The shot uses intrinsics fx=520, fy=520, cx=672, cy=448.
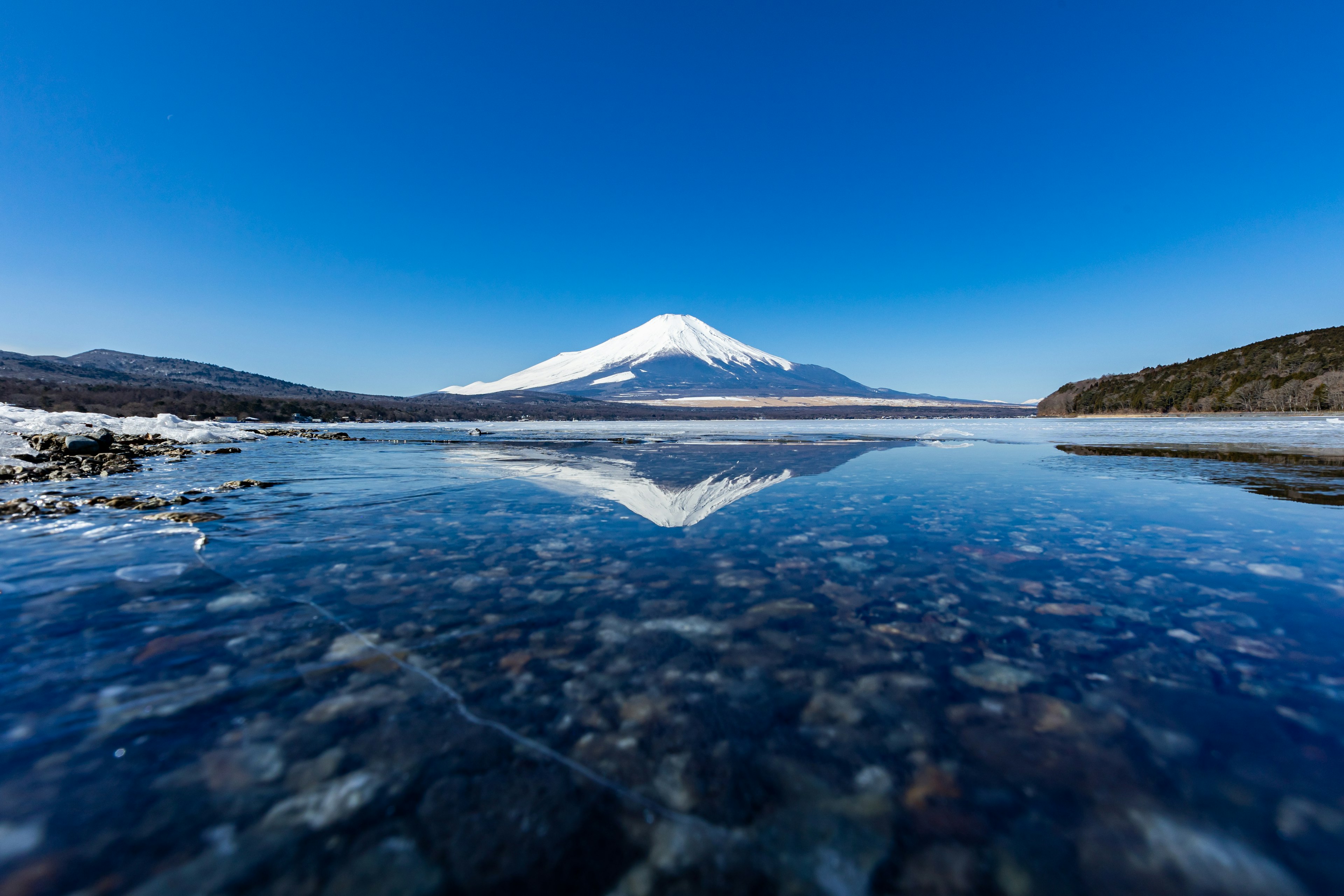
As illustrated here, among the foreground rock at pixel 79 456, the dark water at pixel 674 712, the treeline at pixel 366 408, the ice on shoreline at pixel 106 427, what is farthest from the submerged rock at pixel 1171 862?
the treeline at pixel 366 408

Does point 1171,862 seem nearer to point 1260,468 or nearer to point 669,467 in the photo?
point 669,467

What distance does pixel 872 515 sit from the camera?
25.3ft

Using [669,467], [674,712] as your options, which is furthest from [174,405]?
[674,712]

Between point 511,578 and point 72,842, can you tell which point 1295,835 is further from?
point 511,578

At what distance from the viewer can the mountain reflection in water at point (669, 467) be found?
9.09 m

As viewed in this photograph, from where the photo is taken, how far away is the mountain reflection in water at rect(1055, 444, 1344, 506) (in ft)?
29.1

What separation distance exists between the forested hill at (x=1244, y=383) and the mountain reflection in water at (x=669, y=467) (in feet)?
189

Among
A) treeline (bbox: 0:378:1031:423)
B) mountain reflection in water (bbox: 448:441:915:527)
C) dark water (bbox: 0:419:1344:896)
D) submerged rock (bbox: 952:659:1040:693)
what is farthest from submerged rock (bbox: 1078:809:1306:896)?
treeline (bbox: 0:378:1031:423)

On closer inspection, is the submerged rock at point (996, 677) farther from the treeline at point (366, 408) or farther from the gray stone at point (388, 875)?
the treeline at point (366, 408)

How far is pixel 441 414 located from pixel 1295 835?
362 ft

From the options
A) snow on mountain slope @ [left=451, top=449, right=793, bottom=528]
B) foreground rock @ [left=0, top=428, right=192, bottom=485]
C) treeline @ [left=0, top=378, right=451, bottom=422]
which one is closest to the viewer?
snow on mountain slope @ [left=451, top=449, right=793, bottom=528]

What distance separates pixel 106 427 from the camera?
74.5 feet

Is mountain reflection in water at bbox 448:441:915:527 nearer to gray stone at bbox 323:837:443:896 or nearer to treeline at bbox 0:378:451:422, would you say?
gray stone at bbox 323:837:443:896

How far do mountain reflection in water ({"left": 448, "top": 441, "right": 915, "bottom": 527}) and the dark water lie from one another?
8.11 ft
